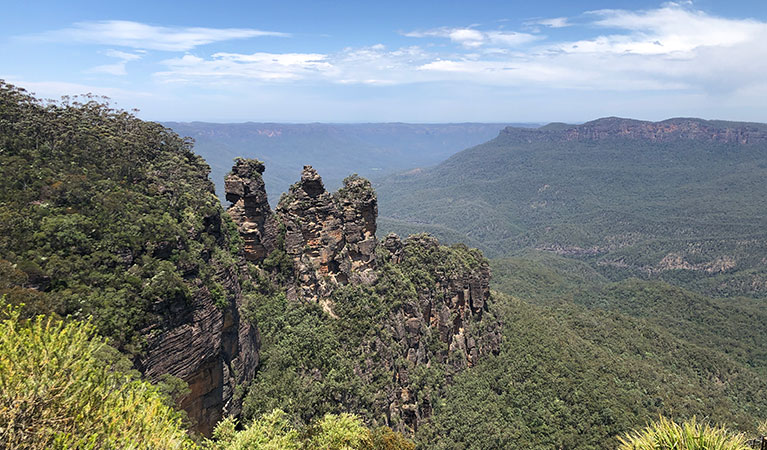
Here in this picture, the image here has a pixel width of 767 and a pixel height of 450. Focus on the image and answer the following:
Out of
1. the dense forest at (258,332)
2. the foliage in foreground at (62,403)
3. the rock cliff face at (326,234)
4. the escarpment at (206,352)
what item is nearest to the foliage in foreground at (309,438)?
the dense forest at (258,332)

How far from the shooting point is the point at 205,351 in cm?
2544

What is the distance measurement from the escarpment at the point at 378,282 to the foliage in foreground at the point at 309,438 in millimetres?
11311

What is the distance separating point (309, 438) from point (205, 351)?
8.85 m

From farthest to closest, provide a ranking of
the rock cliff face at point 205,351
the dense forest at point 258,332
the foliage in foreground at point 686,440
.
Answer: the rock cliff face at point 205,351, the dense forest at point 258,332, the foliage in foreground at point 686,440

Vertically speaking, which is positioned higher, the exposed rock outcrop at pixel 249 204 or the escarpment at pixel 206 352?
the exposed rock outcrop at pixel 249 204

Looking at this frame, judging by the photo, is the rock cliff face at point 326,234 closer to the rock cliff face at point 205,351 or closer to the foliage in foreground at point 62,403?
the rock cliff face at point 205,351

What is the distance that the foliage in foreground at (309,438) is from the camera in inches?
892

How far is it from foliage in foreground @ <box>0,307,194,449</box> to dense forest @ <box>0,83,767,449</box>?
0.06m

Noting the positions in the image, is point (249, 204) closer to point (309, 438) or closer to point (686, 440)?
point (309, 438)

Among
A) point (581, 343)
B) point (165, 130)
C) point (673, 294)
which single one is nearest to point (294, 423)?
point (165, 130)

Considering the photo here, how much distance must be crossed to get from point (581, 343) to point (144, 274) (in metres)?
61.9

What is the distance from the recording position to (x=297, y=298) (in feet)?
146

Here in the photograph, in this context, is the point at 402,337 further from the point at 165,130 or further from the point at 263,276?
the point at 165,130

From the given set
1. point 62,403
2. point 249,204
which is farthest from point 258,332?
point 62,403
